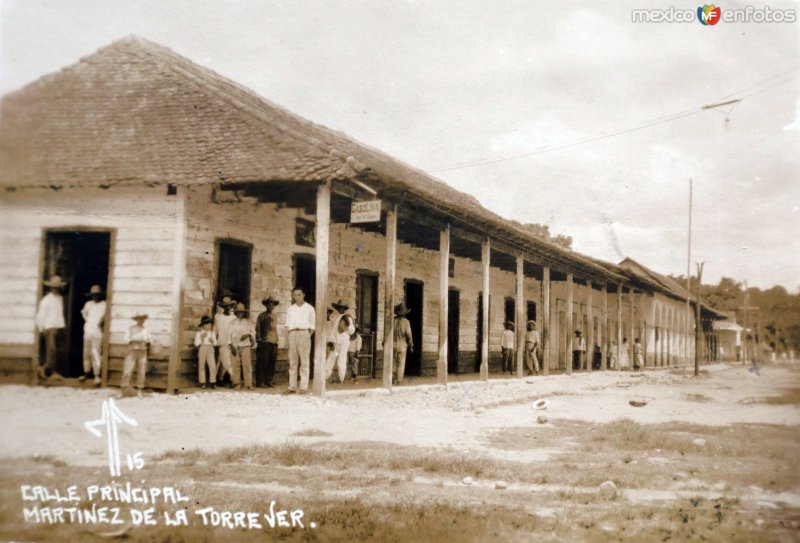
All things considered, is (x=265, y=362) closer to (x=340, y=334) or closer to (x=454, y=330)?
(x=340, y=334)

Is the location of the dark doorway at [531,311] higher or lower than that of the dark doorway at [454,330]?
higher

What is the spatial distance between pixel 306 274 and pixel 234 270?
216cm

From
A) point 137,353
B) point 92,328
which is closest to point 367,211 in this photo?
point 137,353

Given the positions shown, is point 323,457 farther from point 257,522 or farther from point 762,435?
point 762,435

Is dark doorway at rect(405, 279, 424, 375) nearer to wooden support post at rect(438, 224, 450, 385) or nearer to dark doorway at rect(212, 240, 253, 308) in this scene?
wooden support post at rect(438, 224, 450, 385)

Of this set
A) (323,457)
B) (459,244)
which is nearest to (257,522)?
(323,457)

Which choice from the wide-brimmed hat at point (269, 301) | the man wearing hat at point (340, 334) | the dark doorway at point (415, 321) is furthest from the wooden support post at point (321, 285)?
the dark doorway at point (415, 321)

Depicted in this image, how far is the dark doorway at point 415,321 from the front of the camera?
1666 centimetres

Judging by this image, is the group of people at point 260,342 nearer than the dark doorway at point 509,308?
Yes

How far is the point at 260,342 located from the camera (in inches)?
436

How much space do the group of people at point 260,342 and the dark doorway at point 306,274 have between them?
0.90 metres

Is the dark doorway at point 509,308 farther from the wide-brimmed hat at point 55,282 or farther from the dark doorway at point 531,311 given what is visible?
the wide-brimmed hat at point 55,282

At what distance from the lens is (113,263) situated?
9.63 m

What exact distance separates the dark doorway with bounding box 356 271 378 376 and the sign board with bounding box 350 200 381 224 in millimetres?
4642
